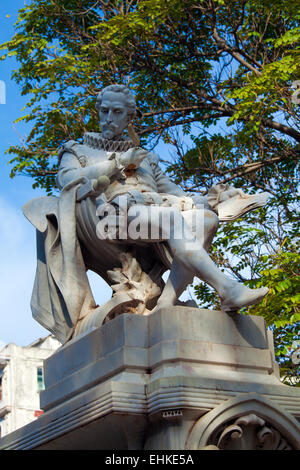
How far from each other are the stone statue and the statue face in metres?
0.01

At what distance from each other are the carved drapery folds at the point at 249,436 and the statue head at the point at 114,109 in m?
3.48

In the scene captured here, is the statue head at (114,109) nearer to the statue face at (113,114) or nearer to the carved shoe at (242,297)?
the statue face at (113,114)

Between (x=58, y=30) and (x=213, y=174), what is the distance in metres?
4.88

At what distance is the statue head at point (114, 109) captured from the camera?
9195mm

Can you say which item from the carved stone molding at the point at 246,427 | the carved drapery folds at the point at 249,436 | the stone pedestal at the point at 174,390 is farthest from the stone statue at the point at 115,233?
the carved drapery folds at the point at 249,436

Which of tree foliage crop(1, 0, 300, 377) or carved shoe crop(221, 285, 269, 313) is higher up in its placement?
tree foliage crop(1, 0, 300, 377)

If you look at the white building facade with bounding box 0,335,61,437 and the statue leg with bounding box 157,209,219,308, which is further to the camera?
the white building facade with bounding box 0,335,61,437

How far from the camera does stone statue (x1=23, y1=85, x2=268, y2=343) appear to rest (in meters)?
8.05

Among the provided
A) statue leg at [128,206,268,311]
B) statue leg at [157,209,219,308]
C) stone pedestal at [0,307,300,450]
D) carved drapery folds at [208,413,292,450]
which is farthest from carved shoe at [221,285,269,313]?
carved drapery folds at [208,413,292,450]

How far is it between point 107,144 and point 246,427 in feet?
11.3

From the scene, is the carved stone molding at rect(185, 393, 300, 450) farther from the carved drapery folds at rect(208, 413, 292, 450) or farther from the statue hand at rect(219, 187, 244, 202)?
the statue hand at rect(219, 187, 244, 202)

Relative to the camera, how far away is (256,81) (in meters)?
14.1

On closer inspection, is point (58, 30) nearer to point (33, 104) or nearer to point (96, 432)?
point (33, 104)
